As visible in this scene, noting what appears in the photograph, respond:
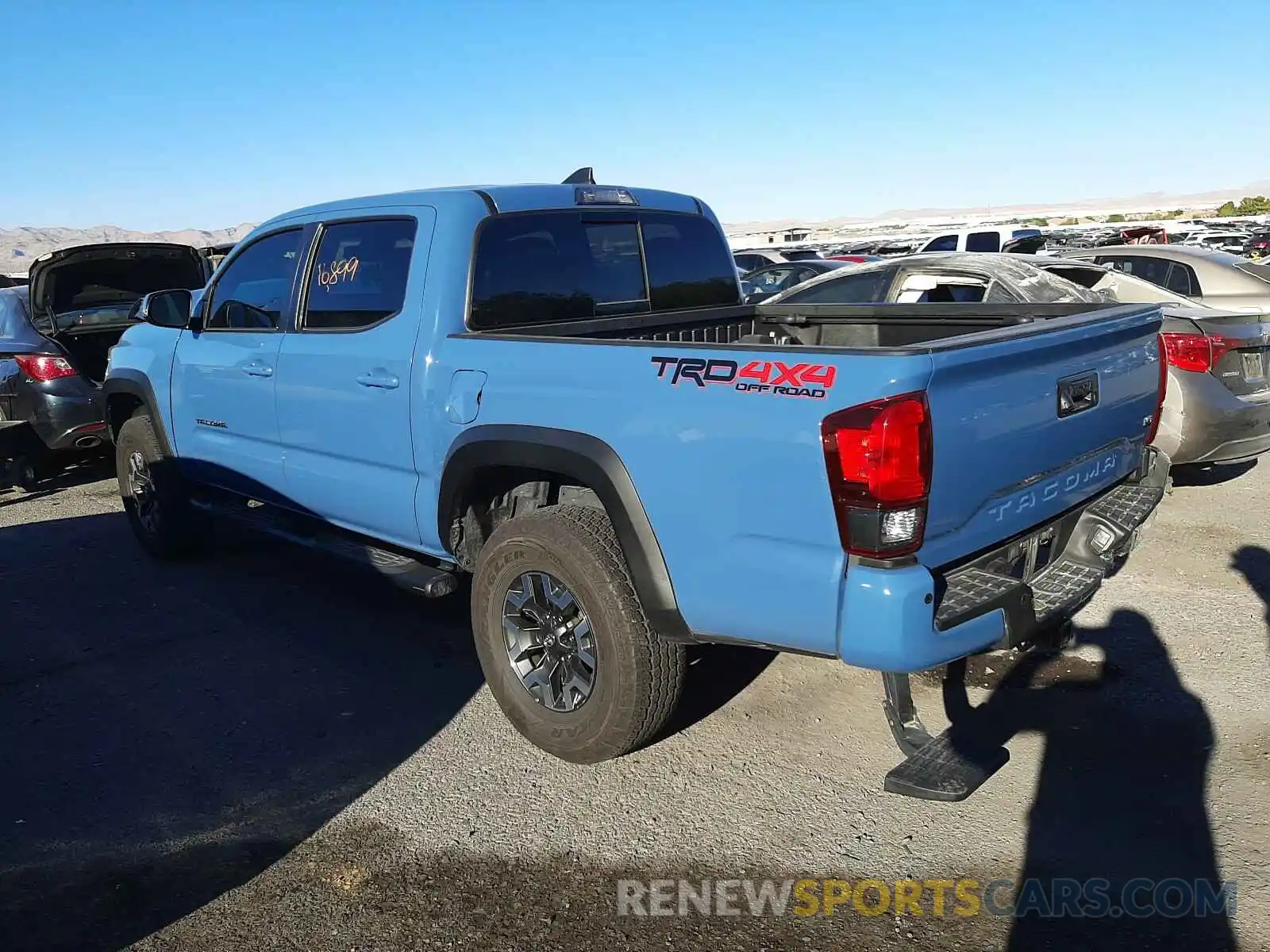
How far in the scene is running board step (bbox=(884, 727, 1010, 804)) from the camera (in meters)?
2.81

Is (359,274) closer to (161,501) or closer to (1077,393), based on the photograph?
(161,501)

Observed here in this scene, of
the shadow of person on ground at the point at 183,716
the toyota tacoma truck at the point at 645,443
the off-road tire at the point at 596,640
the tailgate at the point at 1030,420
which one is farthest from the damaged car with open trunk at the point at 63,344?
the tailgate at the point at 1030,420

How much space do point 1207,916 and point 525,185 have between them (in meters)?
3.61

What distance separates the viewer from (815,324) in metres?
5.04

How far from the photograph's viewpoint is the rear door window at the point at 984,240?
17.2 metres

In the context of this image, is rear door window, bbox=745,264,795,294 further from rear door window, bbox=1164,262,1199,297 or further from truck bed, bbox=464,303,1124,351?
truck bed, bbox=464,303,1124,351

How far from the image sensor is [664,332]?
4605 millimetres

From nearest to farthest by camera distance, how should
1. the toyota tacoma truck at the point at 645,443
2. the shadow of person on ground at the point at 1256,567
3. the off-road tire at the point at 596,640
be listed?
the toyota tacoma truck at the point at 645,443, the off-road tire at the point at 596,640, the shadow of person on ground at the point at 1256,567

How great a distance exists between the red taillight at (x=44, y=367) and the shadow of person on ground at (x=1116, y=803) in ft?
23.2

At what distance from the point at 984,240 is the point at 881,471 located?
→ 16074mm

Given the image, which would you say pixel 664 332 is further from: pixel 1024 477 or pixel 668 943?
pixel 668 943

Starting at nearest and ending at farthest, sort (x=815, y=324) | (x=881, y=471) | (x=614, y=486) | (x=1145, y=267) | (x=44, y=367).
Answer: (x=881, y=471) → (x=614, y=486) → (x=815, y=324) → (x=44, y=367) → (x=1145, y=267)

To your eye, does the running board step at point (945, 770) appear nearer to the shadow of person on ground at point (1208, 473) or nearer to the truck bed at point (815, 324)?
the truck bed at point (815, 324)

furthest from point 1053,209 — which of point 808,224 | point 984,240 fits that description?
point 984,240
